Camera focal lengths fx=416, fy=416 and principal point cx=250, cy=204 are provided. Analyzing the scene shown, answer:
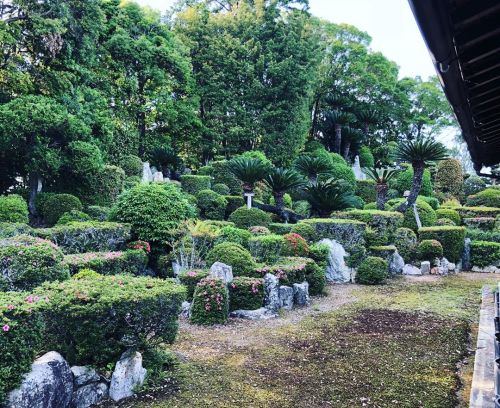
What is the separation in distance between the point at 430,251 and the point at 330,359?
29.4ft

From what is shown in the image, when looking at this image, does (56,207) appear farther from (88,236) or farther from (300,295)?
(300,295)

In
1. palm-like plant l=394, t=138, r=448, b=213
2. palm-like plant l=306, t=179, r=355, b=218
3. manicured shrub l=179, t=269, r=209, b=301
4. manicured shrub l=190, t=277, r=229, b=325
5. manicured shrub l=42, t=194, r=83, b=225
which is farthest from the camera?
palm-like plant l=394, t=138, r=448, b=213

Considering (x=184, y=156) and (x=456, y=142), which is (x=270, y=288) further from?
(x=456, y=142)

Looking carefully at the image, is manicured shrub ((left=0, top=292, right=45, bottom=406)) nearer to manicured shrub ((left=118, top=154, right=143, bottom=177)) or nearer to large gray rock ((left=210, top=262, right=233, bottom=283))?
large gray rock ((left=210, top=262, right=233, bottom=283))

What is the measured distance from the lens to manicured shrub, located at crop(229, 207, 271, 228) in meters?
13.2

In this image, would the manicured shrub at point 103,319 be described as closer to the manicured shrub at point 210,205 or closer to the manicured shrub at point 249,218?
the manicured shrub at point 249,218

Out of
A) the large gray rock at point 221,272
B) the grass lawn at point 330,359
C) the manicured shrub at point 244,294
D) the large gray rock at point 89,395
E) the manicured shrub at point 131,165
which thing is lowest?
the grass lawn at point 330,359

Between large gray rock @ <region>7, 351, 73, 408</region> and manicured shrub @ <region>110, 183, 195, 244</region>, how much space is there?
5.82 metres

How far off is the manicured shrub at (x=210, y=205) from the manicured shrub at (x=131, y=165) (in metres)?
2.91

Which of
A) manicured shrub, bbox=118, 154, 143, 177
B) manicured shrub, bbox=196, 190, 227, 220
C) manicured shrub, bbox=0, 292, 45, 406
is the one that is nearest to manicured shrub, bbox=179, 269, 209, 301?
manicured shrub, bbox=0, 292, 45, 406

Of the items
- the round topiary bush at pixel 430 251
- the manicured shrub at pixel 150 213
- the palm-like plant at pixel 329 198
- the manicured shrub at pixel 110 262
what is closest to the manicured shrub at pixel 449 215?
the round topiary bush at pixel 430 251

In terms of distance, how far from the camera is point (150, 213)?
32.5 feet

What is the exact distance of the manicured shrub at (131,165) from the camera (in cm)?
1641

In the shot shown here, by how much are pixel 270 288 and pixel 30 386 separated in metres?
4.84
